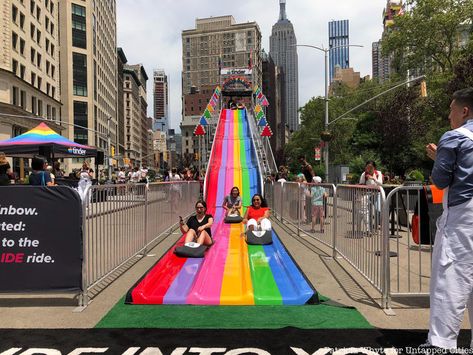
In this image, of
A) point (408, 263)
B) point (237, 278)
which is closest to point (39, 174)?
point (237, 278)

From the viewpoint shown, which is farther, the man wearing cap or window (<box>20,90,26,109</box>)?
window (<box>20,90,26,109</box>)

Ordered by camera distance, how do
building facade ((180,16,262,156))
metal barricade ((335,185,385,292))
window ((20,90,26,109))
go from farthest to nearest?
building facade ((180,16,262,156)) < window ((20,90,26,109)) < metal barricade ((335,185,385,292))

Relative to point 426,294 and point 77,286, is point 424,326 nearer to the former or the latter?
point 426,294

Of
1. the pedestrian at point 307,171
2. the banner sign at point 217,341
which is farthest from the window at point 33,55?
the banner sign at point 217,341

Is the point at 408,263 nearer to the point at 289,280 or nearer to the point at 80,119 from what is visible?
the point at 289,280

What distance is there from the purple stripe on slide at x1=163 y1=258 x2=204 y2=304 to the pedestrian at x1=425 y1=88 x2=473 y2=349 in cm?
331

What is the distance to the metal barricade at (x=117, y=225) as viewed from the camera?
594cm

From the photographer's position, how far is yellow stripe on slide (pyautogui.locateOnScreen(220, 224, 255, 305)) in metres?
5.90

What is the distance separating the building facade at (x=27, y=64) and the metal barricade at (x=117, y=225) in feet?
100

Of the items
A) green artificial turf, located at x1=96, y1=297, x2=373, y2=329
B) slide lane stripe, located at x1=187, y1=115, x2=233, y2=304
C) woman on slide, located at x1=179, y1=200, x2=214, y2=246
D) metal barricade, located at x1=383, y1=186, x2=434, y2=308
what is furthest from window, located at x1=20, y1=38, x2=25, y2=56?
green artificial turf, located at x1=96, y1=297, x2=373, y2=329

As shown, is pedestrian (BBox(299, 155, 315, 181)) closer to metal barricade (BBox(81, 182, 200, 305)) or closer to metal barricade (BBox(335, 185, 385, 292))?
metal barricade (BBox(81, 182, 200, 305))

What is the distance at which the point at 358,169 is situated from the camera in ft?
110

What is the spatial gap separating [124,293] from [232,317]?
197 centimetres

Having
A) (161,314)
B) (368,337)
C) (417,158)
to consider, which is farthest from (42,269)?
(417,158)
